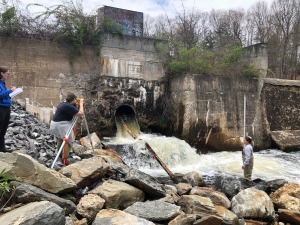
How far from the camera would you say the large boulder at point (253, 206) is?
22.5 ft

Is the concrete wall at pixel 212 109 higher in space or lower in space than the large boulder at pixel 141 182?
higher

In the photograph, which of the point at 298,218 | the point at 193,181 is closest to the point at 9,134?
the point at 193,181

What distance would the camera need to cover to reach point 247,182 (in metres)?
9.38

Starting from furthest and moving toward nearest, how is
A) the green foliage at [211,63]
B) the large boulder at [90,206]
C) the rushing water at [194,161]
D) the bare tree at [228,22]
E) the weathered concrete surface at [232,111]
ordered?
the bare tree at [228,22] → the green foliage at [211,63] → the weathered concrete surface at [232,111] → the rushing water at [194,161] → the large boulder at [90,206]

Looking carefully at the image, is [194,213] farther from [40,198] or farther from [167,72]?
[167,72]

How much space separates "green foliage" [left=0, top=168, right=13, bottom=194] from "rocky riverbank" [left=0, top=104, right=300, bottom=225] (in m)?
0.08

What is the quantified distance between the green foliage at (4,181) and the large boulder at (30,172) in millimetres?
Answer: 82

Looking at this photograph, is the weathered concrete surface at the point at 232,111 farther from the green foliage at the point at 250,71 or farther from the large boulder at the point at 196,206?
the large boulder at the point at 196,206

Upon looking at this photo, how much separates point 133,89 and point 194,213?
846 centimetres

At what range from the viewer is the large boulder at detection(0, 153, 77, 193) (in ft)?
16.3

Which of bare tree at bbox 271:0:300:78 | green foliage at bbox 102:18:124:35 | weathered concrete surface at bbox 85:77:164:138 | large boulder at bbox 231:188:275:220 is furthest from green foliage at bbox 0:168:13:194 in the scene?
bare tree at bbox 271:0:300:78

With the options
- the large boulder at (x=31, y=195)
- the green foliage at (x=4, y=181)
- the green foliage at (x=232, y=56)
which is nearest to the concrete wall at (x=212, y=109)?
the green foliage at (x=232, y=56)

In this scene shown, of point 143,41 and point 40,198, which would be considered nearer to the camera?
point 40,198

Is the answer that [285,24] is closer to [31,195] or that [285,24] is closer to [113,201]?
[113,201]
